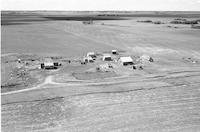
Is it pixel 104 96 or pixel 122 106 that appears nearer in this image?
pixel 122 106

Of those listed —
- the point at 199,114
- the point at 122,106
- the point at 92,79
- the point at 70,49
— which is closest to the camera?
the point at 199,114

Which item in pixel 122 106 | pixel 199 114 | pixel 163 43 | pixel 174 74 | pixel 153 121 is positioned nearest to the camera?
pixel 153 121

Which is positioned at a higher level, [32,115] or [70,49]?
[70,49]

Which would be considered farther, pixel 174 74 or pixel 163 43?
pixel 163 43

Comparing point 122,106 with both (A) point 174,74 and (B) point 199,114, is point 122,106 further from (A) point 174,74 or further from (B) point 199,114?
(A) point 174,74

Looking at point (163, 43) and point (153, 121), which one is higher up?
point (163, 43)

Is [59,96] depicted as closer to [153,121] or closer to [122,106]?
[122,106]

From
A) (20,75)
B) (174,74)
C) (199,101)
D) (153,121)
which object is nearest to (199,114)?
(199,101)

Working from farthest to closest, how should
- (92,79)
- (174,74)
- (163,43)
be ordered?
(163,43) → (174,74) → (92,79)

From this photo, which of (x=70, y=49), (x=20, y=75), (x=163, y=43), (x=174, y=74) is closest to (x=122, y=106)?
(x=174, y=74)
